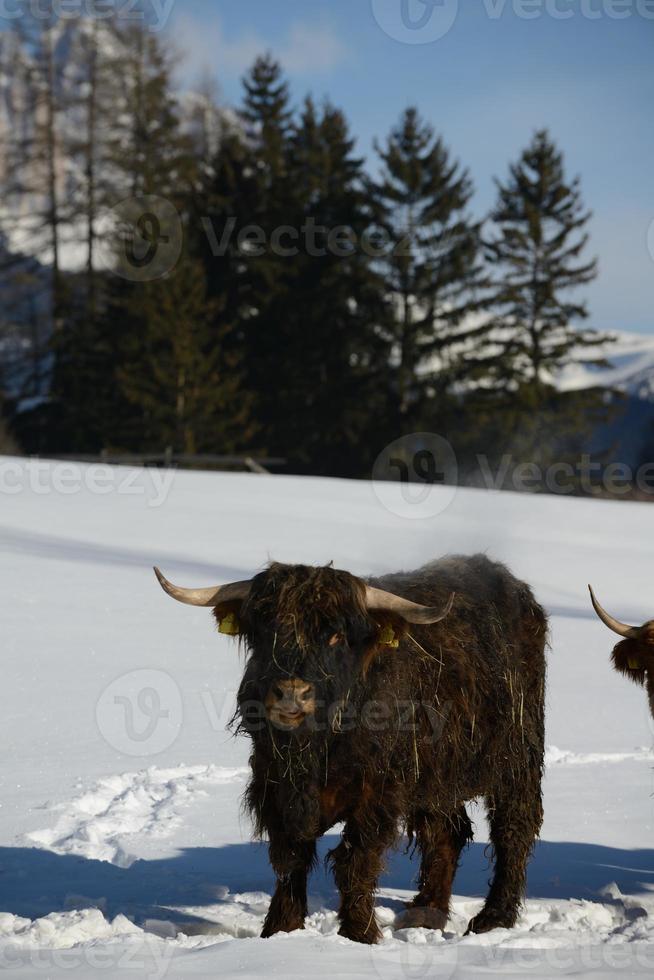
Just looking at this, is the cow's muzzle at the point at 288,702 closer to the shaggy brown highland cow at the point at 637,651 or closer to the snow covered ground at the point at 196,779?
the snow covered ground at the point at 196,779

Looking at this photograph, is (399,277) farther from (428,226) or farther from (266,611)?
(266,611)

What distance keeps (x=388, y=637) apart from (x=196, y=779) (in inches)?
132

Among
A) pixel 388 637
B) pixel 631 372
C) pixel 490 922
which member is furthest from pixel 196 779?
pixel 631 372

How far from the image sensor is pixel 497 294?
3591 centimetres

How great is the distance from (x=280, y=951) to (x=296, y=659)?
1116 mm

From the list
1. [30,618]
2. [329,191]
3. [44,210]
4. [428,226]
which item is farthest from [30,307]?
[30,618]

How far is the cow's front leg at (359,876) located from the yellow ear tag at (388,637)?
0.79 m

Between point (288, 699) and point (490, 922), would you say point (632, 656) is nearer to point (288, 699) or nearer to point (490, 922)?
point (490, 922)

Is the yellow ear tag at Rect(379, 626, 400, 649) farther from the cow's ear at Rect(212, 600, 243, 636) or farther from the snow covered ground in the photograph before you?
the snow covered ground

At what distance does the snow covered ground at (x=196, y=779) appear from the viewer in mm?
4402

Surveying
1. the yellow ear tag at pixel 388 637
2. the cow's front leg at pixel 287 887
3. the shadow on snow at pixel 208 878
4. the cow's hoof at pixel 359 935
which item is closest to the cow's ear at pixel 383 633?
the yellow ear tag at pixel 388 637

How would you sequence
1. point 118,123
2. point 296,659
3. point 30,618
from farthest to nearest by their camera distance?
point 118,123
point 30,618
point 296,659

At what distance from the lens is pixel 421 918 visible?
5.41 meters

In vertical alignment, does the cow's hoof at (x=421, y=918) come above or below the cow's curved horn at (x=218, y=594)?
below
